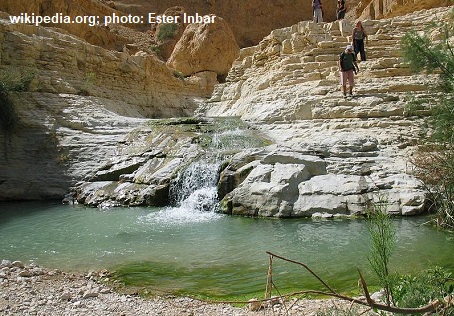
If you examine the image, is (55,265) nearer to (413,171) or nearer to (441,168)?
(441,168)

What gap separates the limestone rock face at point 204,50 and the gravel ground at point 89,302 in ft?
89.5

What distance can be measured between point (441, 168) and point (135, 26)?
37.1m

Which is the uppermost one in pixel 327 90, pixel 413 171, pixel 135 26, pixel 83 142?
pixel 135 26

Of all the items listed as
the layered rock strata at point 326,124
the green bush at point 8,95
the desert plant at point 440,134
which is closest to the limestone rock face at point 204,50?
the layered rock strata at point 326,124

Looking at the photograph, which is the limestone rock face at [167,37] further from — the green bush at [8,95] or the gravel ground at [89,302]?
the gravel ground at [89,302]

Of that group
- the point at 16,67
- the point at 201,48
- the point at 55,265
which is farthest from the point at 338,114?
the point at 201,48

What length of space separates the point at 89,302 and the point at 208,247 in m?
2.71

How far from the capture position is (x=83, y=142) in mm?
13445

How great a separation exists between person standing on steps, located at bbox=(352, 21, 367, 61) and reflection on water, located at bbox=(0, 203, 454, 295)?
785 cm

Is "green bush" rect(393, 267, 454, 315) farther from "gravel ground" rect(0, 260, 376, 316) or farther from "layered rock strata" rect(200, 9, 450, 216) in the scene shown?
"layered rock strata" rect(200, 9, 450, 216)

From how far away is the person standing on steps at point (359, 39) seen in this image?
13.6 meters

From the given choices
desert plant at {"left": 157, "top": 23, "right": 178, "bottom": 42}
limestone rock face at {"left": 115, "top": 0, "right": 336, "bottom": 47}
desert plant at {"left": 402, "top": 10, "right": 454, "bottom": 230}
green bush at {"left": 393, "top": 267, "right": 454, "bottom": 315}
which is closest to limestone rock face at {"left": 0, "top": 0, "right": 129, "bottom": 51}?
desert plant at {"left": 157, "top": 23, "right": 178, "bottom": 42}

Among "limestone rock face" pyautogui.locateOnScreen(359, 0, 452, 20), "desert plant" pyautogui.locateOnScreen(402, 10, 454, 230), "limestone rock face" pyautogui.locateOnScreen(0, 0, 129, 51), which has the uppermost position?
"limestone rock face" pyautogui.locateOnScreen(0, 0, 129, 51)

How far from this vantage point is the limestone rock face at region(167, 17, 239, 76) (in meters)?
30.8
